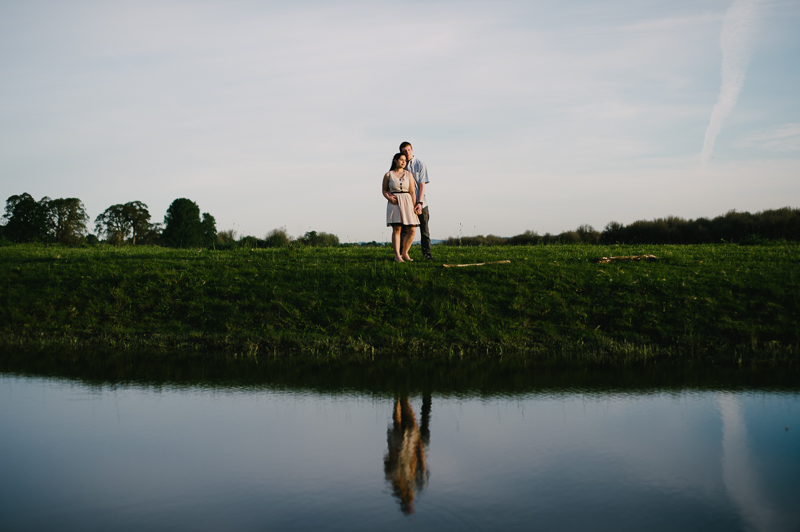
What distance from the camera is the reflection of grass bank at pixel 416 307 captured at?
9508mm

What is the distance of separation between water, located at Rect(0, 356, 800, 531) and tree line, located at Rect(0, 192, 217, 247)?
22.8 metres

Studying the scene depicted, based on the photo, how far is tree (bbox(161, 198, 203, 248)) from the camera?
279 ft

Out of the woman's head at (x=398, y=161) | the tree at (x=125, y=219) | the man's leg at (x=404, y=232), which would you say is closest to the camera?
the woman's head at (x=398, y=161)

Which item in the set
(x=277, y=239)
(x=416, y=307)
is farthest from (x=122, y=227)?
(x=416, y=307)

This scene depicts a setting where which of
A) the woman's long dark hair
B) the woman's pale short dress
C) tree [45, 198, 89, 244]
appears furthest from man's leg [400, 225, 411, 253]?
tree [45, 198, 89, 244]

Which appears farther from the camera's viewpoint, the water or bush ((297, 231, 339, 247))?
bush ((297, 231, 339, 247))

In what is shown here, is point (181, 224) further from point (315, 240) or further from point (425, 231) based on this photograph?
point (425, 231)

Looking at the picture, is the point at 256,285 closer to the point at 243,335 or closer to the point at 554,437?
the point at 243,335

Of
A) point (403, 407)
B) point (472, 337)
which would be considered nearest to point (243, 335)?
point (472, 337)

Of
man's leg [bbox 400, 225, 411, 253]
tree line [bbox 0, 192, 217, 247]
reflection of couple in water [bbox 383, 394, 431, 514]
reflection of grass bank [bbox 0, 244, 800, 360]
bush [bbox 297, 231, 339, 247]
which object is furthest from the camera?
tree line [bbox 0, 192, 217, 247]

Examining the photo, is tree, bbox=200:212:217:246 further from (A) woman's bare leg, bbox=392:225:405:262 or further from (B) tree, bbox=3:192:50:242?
(A) woman's bare leg, bbox=392:225:405:262

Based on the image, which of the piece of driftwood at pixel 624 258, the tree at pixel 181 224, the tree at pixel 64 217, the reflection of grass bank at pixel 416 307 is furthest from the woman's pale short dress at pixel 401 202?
the tree at pixel 181 224

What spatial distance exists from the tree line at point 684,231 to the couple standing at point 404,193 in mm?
10952

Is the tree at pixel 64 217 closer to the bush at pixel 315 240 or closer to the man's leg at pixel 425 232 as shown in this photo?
the bush at pixel 315 240
